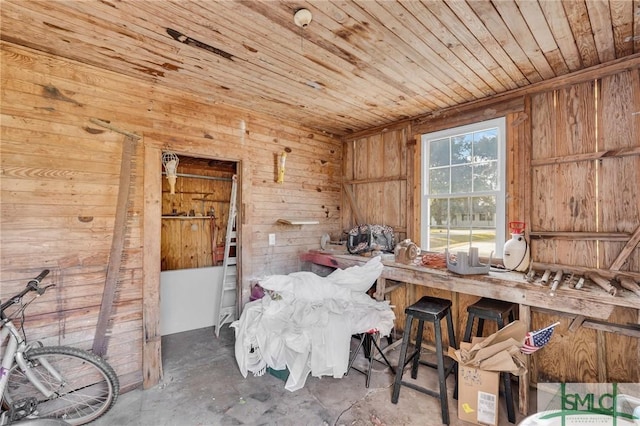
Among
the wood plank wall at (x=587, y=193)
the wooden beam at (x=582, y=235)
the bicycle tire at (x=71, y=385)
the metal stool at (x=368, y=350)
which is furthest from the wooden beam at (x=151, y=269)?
the wooden beam at (x=582, y=235)

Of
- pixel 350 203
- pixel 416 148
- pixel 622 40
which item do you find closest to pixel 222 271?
pixel 350 203

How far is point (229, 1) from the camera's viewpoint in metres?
1.63

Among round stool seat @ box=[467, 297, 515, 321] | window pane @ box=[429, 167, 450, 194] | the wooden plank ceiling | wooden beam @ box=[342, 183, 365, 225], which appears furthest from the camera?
wooden beam @ box=[342, 183, 365, 225]

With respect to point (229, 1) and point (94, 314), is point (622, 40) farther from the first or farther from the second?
point (94, 314)

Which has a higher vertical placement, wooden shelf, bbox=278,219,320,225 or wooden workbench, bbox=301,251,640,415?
wooden shelf, bbox=278,219,320,225

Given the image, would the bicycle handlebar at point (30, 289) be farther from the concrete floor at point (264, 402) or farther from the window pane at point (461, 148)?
the window pane at point (461, 148)

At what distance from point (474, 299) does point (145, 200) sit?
328 cm

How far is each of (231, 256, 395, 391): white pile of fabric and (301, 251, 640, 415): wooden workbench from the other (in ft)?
1.10

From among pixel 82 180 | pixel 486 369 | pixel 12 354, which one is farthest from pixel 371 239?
pixel 12 354

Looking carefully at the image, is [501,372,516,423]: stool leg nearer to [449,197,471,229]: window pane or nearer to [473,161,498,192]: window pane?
[449,197,471,229]: window pane

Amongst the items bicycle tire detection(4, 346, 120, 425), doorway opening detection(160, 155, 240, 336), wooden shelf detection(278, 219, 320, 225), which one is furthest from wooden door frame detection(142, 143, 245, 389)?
wooden shelf detection(278, 219, 320, 225)

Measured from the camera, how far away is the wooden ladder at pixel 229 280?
11.6 feet

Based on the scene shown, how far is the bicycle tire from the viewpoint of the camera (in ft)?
6.73

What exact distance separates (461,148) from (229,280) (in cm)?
314
